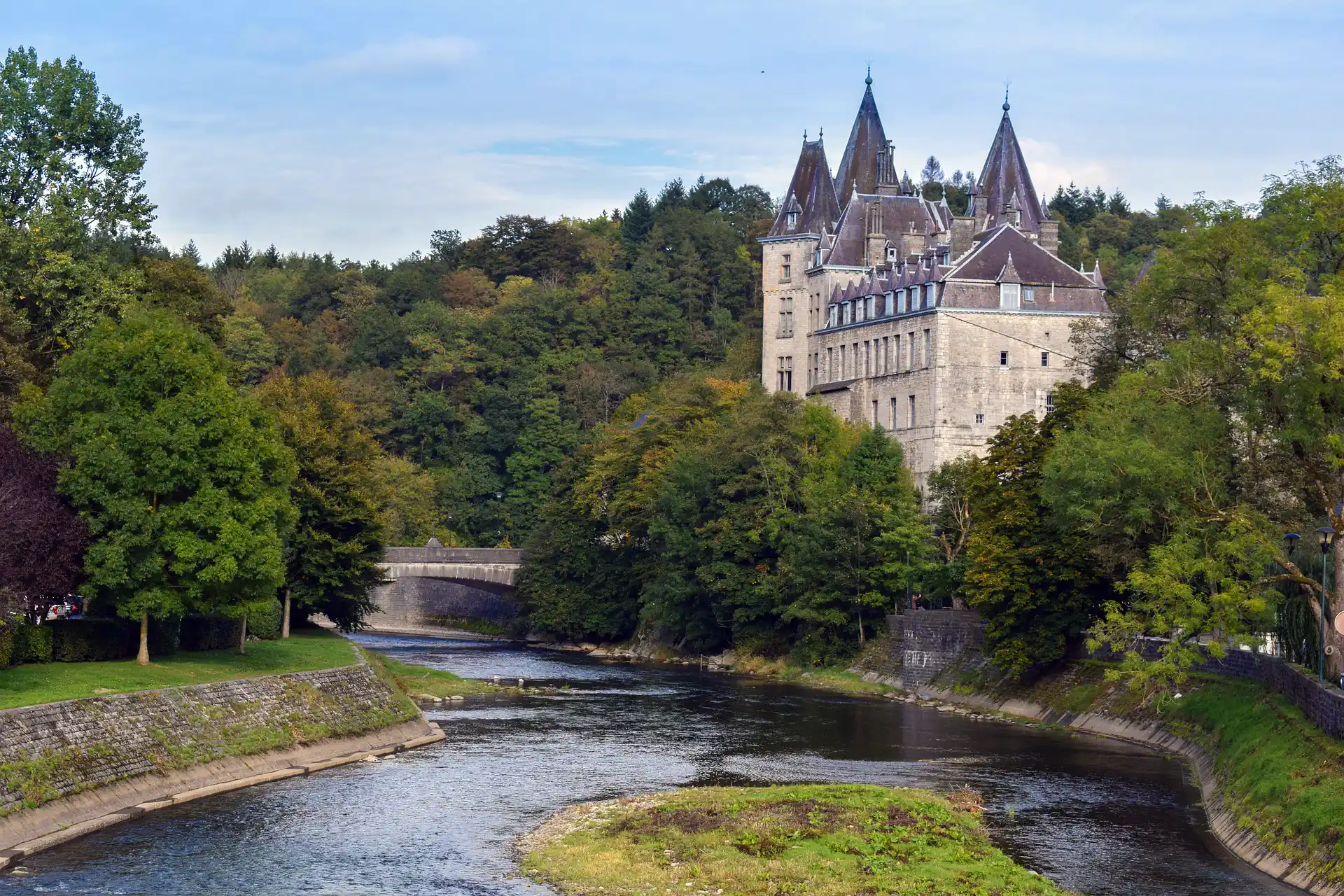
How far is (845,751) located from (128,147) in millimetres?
42404

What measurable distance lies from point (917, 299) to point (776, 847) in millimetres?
84198

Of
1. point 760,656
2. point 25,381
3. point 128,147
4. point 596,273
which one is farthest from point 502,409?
point 25,381

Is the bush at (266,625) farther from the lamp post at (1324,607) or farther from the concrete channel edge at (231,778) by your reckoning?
the lamp post at (1324,607)

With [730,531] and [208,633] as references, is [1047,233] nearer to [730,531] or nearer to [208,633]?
[730,531]

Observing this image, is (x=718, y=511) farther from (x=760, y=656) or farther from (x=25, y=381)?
(x=25, y=381)

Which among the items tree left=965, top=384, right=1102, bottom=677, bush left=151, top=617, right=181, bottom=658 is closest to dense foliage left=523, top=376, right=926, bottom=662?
tree left=965, top=384, right=1102, bottom=677

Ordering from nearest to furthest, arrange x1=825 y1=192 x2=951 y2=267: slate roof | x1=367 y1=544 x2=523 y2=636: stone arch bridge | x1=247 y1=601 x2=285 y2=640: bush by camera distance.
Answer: x1=247 y1=601 x2=285 y2=640: bush, x1=367 y1=544 x2=523 y2=636: stone arch bridge, x1=825 y1=192 x2=951 y2=267: slate roof

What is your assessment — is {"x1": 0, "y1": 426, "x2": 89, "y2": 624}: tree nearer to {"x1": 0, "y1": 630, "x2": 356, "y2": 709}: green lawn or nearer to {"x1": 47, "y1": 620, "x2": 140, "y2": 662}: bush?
{"x1": 47, "y1": 620, "x2": 140, "y2": 662}: bush

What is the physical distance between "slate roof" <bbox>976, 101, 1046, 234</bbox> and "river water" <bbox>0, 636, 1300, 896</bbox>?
5698cm

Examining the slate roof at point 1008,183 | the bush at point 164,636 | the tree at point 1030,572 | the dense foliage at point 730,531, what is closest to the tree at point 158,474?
the bush at point 164,636

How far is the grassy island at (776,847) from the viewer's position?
Result: 3741cm

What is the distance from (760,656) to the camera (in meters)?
99.1

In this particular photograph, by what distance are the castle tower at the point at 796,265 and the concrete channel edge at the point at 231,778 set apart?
252 ft

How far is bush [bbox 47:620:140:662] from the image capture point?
2146 inches
